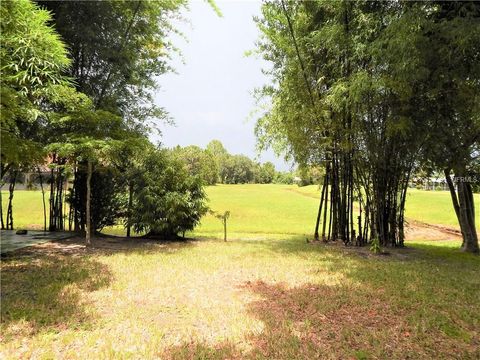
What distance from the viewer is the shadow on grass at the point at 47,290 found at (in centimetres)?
317

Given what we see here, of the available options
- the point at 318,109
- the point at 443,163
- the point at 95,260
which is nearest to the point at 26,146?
the point at 95,260

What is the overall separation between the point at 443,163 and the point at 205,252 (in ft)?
17.3

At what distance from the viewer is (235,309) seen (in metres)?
3.61

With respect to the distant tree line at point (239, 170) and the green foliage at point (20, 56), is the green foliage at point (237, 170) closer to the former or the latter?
the distant tree line at point (239, 170)

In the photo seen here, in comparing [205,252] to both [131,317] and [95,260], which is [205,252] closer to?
[95,260]

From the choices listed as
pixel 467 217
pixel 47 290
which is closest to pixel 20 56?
pixel 47 290

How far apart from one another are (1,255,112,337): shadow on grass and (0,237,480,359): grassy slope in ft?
0.04

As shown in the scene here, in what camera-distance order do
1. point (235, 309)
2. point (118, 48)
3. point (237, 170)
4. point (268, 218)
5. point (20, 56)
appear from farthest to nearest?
point (237, 170) < point (268, 218) < point (118, 48) < point (20, 56) < point (235, 309)

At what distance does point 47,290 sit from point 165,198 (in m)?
4.31

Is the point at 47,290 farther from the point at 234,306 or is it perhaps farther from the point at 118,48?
the point at 118,48

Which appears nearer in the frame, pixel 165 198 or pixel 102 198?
pixel 165 198

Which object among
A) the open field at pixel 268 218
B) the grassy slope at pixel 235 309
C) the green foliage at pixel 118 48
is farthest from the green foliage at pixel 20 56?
the open field at pixel 268 218

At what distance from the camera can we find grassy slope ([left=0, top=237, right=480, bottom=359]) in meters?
2.78

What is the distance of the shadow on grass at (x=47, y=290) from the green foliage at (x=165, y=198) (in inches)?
99.4
